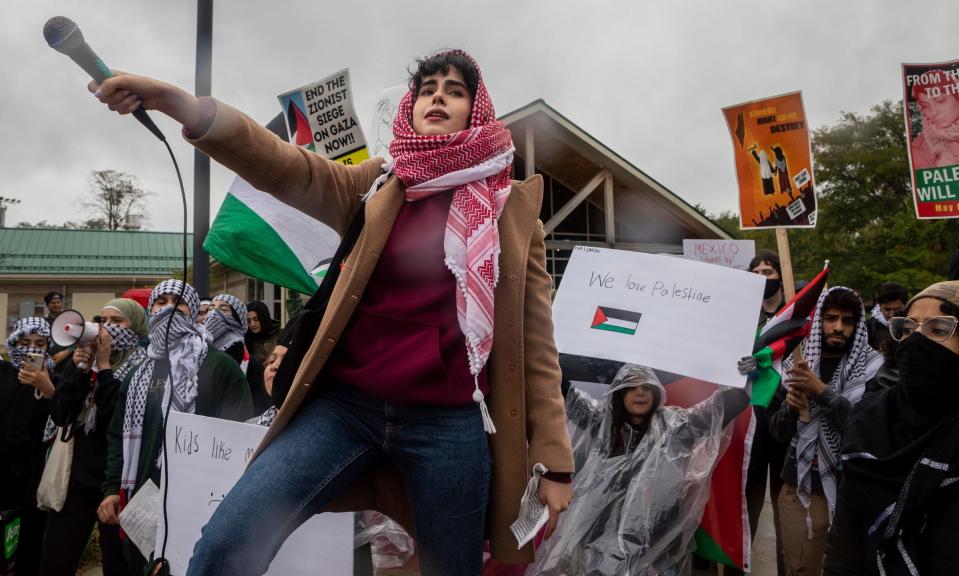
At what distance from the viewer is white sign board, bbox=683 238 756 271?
920 centimetres

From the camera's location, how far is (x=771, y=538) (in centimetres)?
539

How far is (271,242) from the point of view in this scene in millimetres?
4031

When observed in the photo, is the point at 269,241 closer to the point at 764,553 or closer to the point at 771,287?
the point at 771,287

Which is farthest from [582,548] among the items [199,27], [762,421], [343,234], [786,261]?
[199,27]

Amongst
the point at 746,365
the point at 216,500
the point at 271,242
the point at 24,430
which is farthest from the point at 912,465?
the point at 24,430

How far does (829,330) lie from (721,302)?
80 cm

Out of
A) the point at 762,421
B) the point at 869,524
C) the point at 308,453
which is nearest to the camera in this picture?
the point at 308,453

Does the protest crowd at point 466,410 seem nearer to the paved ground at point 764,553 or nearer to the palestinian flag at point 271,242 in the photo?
the palestinian flag at point 271,242

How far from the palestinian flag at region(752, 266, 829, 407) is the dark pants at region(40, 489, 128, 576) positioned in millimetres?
3118

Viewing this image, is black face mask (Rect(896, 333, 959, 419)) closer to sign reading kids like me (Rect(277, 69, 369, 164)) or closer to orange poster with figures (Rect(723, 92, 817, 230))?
orange poster with figures (Rect(723, 92, 817, 230))

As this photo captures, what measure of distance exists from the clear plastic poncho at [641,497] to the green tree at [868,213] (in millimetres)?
25667

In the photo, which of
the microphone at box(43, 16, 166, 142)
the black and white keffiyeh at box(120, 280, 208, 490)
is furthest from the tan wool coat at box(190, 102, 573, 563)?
the black and white keffiyeh at box(120, 280, 208, 490)

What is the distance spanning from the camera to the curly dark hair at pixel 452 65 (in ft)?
6.34

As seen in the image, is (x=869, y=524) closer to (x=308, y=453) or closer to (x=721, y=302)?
(x=721, y=302)
